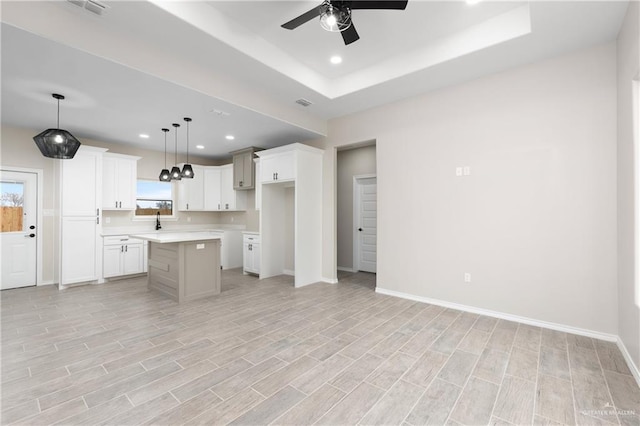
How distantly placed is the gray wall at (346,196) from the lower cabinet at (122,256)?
438cm

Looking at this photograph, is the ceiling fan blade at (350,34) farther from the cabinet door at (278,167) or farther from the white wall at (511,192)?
the cabinet door at (278,167)

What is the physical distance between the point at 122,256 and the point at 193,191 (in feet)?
7.22

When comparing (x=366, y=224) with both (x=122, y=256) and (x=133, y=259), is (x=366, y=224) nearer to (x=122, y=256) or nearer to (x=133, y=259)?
(x=133, y=259)

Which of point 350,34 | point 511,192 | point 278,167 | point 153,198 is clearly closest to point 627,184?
point 511,192

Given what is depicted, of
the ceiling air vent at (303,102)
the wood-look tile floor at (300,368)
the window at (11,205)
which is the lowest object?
the wood-look tile floor at (300,368)

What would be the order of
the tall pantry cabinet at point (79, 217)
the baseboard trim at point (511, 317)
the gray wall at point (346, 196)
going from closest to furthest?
the baseboard trim at point (511, 317) → the tall pantry cabinet at point (79, 217) → the gray wall at point (346, 196)

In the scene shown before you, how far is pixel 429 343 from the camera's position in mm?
2934

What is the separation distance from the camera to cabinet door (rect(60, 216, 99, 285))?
5.11m

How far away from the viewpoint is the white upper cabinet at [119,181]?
5.80 meters

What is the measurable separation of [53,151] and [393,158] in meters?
4.58

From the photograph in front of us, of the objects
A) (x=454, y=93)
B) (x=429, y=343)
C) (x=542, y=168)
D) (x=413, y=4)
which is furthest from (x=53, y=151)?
(x=542, y=168)

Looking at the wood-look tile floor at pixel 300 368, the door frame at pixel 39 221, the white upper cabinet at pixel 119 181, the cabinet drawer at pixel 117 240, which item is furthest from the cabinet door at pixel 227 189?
the wood-look tile floor at pixel 300 368

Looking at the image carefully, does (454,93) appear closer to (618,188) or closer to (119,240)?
(618,188)

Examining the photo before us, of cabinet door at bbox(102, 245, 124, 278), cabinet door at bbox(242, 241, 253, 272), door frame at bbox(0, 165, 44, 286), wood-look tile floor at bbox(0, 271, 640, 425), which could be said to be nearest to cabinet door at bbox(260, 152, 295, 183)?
cabinet door at bbox(242, 241, 253, 272)
